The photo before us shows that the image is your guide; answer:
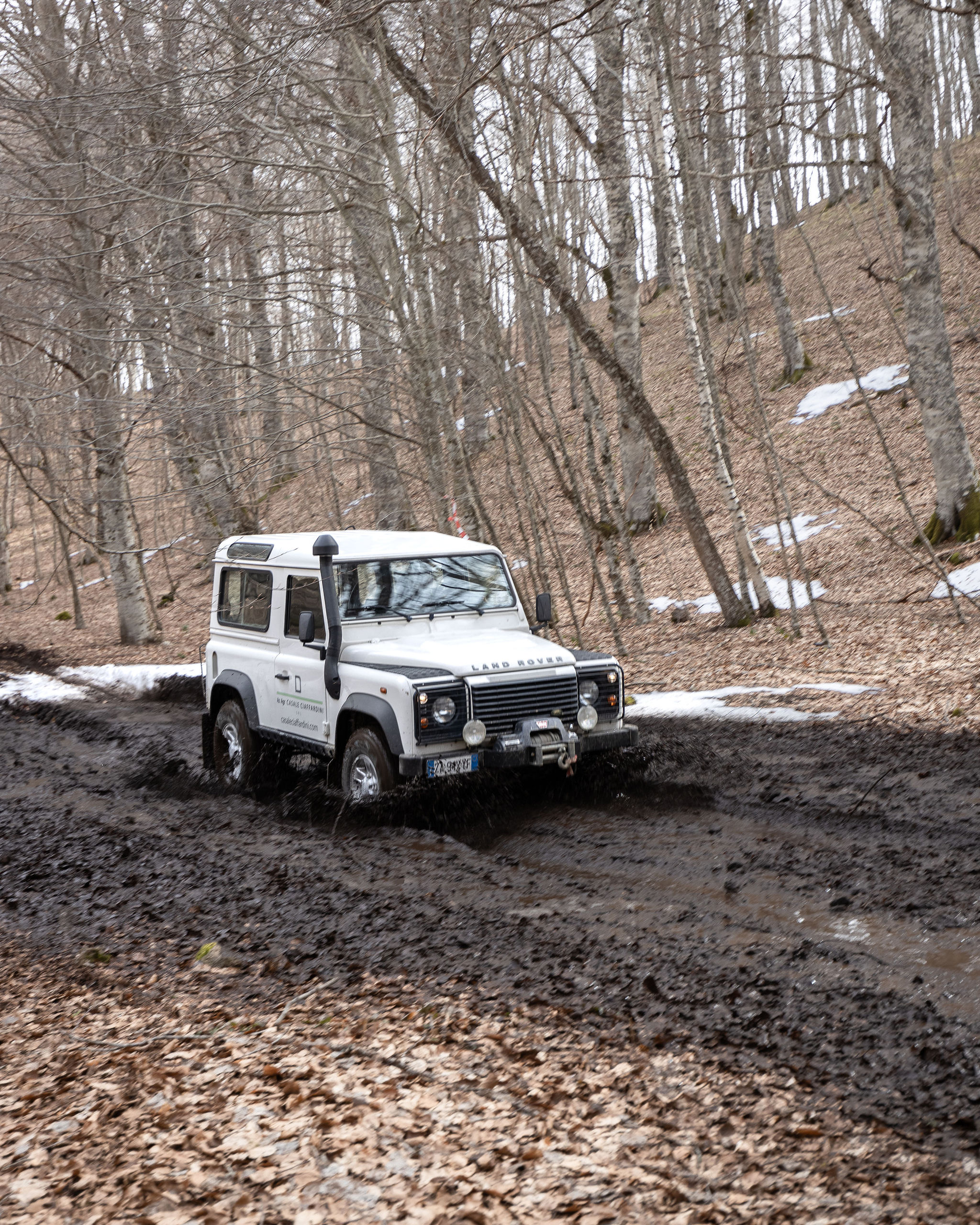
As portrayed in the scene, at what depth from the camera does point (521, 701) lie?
24.5ft

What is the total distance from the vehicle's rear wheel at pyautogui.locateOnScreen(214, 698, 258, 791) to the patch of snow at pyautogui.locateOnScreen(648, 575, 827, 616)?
7.29 metres

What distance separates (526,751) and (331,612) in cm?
197

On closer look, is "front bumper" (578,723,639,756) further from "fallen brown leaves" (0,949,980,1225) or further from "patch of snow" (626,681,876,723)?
"fallen brown leaves" (0,949,980,1225)

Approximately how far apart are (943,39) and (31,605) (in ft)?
117

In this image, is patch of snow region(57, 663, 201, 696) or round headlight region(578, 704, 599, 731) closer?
round headlight region(578, 704, 599, 731)

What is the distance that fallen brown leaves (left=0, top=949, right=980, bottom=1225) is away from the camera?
3227mm

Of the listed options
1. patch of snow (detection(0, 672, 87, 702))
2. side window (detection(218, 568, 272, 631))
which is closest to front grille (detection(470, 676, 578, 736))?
side window (detection(218, 568, 272, 631))

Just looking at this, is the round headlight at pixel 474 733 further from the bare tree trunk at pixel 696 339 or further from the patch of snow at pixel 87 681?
the patch of snow at pixel 87 681

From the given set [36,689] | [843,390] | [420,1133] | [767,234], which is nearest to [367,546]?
[420,1133]

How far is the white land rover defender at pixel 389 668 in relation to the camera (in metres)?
7.28

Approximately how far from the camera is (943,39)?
119 feet

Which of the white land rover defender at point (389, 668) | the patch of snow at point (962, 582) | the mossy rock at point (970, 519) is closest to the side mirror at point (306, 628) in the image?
the white land rover defender at point (389, 668)

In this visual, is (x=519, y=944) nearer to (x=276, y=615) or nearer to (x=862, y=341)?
(x=276, y=615)

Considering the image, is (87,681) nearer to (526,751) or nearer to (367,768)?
(367,768)
